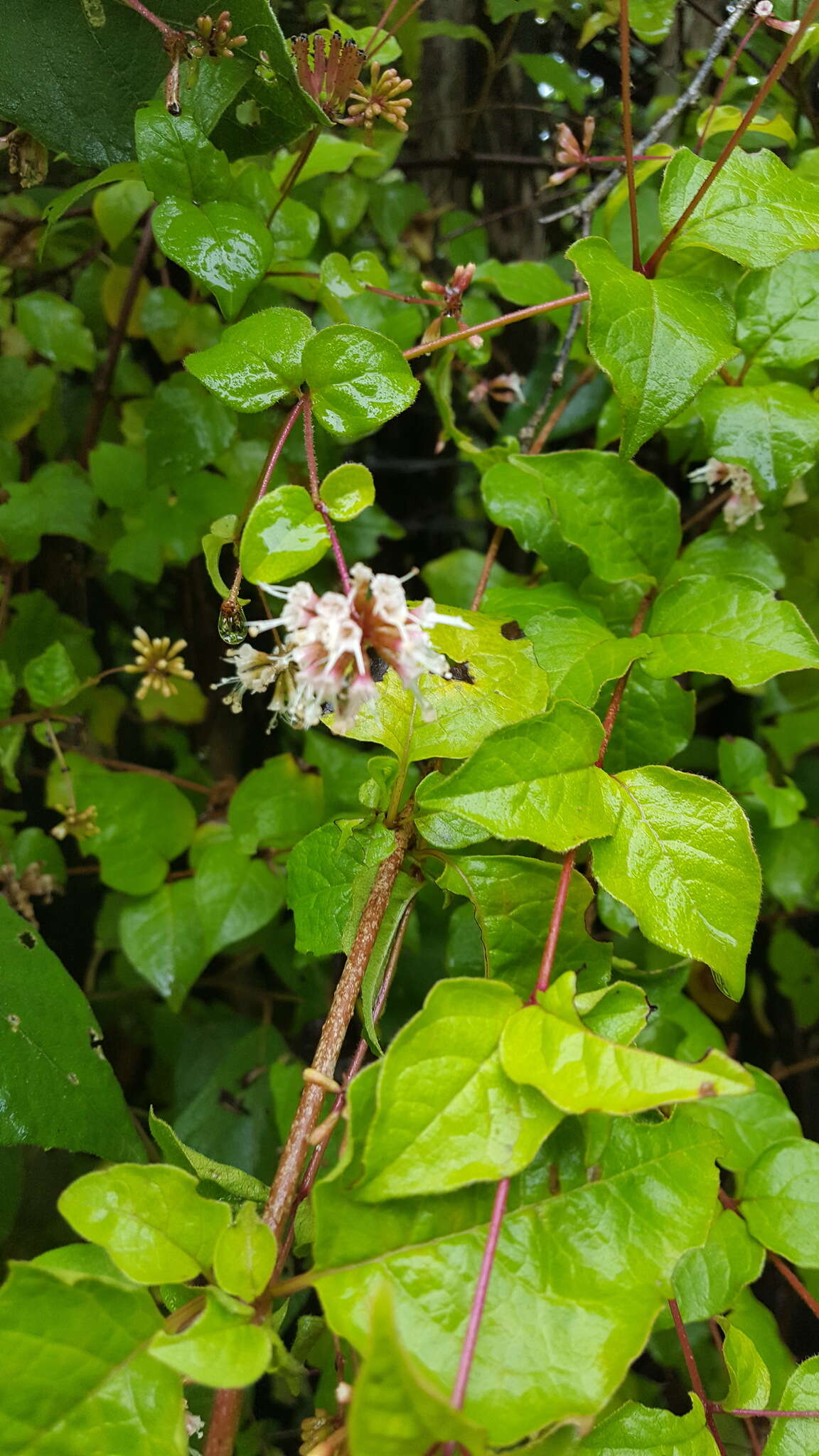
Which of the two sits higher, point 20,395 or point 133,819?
point 20,395

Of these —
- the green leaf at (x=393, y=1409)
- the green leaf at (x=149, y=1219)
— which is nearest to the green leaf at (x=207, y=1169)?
the green leaf at (x=149, y=1219)

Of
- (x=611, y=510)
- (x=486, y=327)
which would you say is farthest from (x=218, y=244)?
(x=611, y=510)

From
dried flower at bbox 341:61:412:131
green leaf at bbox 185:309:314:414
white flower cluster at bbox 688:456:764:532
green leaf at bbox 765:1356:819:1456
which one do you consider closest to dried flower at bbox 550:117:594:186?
dried flower at bbox 341:61:412:131

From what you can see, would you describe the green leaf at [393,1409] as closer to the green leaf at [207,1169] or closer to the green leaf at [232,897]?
the green leaf at [207,1169]

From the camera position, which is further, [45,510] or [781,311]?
[45,510]

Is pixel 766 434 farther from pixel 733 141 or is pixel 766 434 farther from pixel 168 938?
Answer: pixel 168 938

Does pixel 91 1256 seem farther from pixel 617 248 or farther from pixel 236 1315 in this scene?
Answer: pixel 617 248

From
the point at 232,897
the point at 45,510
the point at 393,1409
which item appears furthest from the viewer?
the point at 45,510
